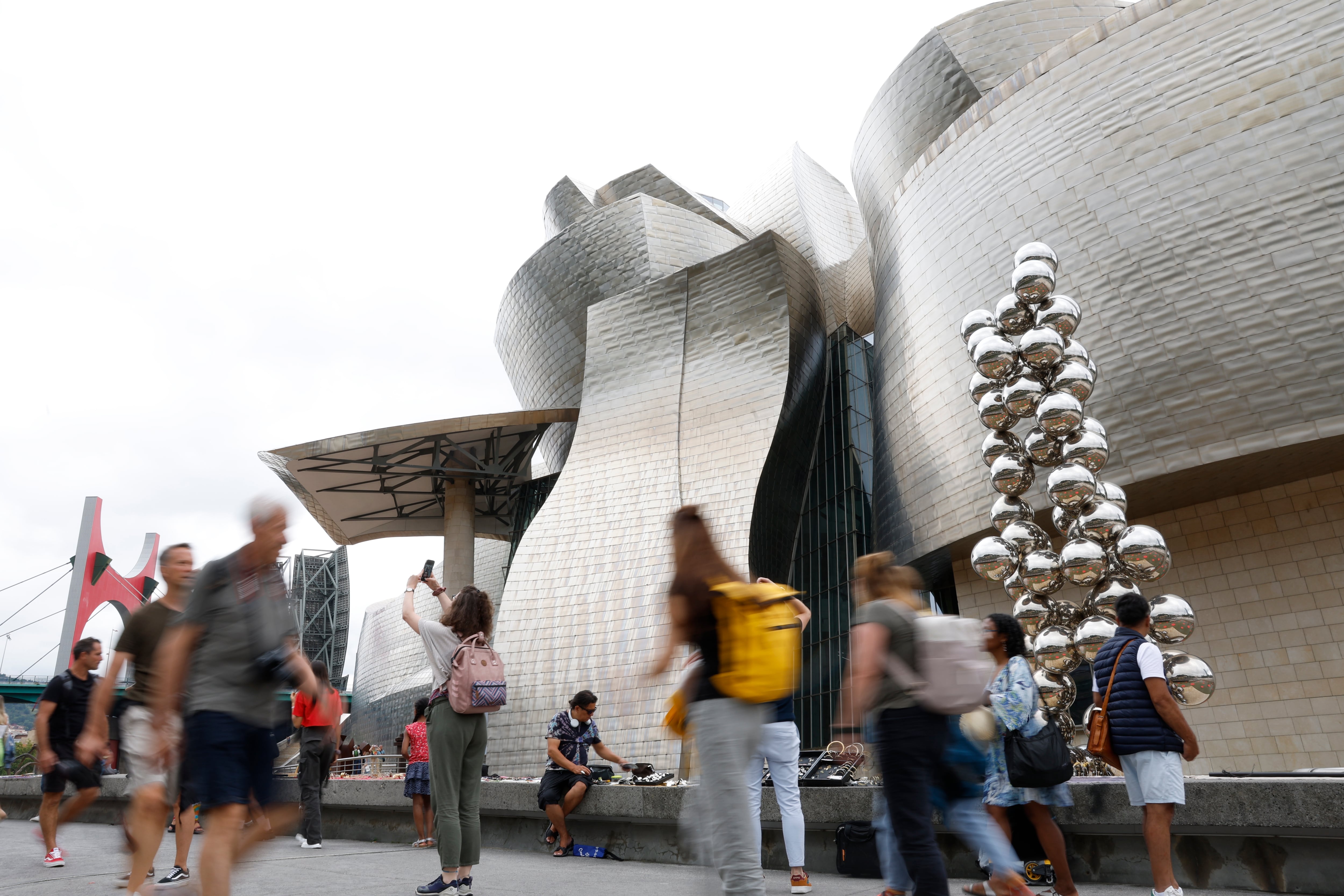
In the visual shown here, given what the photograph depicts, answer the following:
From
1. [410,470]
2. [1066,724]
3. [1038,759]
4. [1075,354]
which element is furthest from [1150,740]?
[410,470]

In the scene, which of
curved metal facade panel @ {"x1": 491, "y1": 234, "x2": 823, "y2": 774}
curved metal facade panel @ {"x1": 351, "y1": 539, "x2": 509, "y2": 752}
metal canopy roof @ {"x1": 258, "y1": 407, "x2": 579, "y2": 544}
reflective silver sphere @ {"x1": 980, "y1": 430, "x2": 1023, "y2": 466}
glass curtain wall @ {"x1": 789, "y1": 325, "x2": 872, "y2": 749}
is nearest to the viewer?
reflective silver sphere @ {"x1": 980, "y1": 430, "x2": 1023, "y2": 466}

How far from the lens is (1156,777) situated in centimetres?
403

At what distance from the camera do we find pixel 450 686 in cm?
420

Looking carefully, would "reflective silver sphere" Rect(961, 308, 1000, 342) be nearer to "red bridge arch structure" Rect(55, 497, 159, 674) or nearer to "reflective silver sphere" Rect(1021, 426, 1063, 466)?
"reflective silver sphere" Rect(1021, 426, 1063, 466)

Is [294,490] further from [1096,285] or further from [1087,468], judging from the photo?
[1087,468]

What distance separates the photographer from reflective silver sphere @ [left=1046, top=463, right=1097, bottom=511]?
7.58 metres

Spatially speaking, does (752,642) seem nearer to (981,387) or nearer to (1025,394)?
(1025,394)

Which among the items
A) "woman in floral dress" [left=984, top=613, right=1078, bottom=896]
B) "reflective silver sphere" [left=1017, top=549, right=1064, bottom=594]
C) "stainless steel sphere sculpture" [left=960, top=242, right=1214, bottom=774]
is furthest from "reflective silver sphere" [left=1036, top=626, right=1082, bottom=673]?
"woman in floral dress" [left=984, top=613, right=1078, bottom=896]

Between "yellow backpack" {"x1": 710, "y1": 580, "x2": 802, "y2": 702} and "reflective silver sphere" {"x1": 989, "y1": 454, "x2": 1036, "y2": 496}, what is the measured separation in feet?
19.8

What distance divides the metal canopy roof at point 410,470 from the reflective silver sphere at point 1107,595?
14.7m

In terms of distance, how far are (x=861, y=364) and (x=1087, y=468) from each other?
13.3 m

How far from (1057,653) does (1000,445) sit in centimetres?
193

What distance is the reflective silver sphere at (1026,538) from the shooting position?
8.12m

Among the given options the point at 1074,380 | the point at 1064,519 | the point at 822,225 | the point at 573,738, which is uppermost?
→ the point at 822,225
